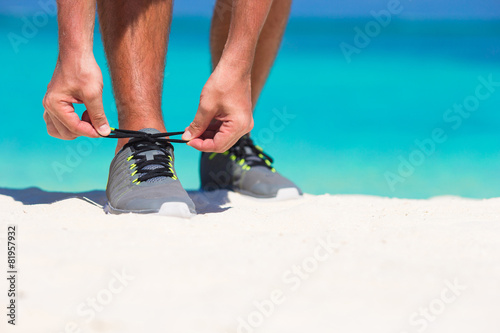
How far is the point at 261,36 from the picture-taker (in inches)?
69.5

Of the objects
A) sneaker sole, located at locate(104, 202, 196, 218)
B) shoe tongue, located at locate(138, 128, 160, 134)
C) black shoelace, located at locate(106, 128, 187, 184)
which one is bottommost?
sneaker sole, located at locate(104, 202, 196, 218)

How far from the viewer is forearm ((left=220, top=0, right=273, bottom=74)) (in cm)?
125

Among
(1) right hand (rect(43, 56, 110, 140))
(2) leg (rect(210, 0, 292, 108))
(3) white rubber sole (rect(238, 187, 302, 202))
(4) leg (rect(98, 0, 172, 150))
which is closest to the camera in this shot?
(1) right hand (rect(43, 56, 110, 140))

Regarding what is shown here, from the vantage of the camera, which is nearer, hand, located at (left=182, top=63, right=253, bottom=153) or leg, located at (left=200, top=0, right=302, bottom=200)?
hand, located at (left=182, top=63, right=253, bottom=153)

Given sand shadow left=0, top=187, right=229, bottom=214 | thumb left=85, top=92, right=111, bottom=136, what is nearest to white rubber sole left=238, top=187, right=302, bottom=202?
sand shadow left=0, top=187, right=229, bottom=214

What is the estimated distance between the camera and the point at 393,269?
90 centimetres

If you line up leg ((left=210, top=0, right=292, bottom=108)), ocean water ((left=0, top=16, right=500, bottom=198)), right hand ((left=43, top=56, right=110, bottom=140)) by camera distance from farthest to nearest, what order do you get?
ocean water ((left=0, top=16, right=500, bottom=198)) → leg ((left=210, top=0, right=292, bottom=108)) → right hand ((left=43, top=56, right=110, bottom=140))

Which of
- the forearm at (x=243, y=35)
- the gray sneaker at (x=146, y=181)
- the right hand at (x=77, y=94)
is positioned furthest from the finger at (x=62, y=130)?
the forearm at (x=243, y=35)

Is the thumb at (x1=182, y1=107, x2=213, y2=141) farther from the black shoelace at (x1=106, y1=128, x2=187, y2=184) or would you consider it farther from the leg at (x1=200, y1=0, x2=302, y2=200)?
the leg at (x1=200, y1=0, x2=302, y2=200)

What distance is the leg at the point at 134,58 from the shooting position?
4.60 feet

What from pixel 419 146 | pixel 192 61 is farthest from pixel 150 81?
pixel 192 61

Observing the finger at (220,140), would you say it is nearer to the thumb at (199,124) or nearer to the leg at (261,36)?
the thumb at (199,124)

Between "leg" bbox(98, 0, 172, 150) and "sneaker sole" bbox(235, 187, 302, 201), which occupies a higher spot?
"leg" bbox(98, 0, 172, 150)

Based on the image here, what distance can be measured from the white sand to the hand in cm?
21
